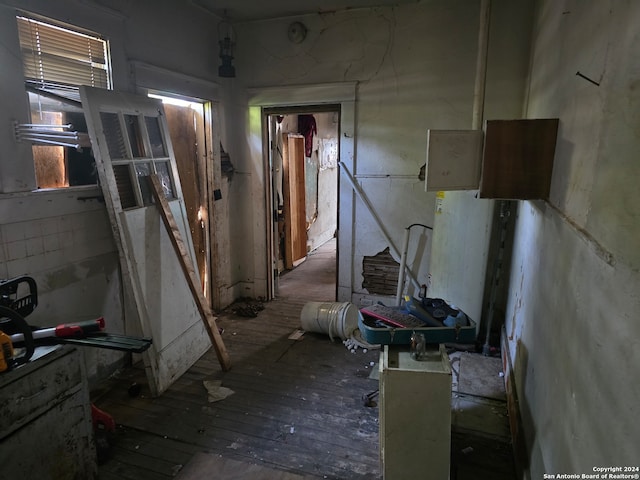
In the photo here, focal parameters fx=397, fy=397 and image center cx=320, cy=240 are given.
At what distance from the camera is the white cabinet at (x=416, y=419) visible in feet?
5.82

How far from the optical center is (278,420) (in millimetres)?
2488

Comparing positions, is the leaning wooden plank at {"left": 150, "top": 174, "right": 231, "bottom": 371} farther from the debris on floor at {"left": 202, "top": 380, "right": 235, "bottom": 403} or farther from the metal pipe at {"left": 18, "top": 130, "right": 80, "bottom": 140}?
the metal pipe at {"left": 18, "top": 130, "right": 80, "bottom": 140}

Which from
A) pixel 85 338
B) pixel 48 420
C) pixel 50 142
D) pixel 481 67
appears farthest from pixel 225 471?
pixel 481 67

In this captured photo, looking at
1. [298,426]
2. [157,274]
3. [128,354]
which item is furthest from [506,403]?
[128,354]

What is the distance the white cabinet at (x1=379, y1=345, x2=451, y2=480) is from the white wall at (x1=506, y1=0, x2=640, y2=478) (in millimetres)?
389

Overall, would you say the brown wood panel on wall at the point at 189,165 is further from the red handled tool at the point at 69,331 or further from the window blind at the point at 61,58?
the red handled tool at the point at 69,331

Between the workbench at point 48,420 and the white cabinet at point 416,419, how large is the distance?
1.42m

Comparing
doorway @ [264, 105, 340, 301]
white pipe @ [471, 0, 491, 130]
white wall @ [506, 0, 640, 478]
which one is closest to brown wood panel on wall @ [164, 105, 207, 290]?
doorway @ [264, 105, 340, 301]

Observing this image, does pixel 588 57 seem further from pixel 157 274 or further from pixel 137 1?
pixel 137 1

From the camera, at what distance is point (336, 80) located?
12.4ft

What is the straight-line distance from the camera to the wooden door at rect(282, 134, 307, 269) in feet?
18.3

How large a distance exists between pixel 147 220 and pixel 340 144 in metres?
1.97

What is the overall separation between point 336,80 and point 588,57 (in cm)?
264

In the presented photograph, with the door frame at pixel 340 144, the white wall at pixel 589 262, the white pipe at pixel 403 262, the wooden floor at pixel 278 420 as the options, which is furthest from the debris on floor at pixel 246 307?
the white wall at pixel 589 262
